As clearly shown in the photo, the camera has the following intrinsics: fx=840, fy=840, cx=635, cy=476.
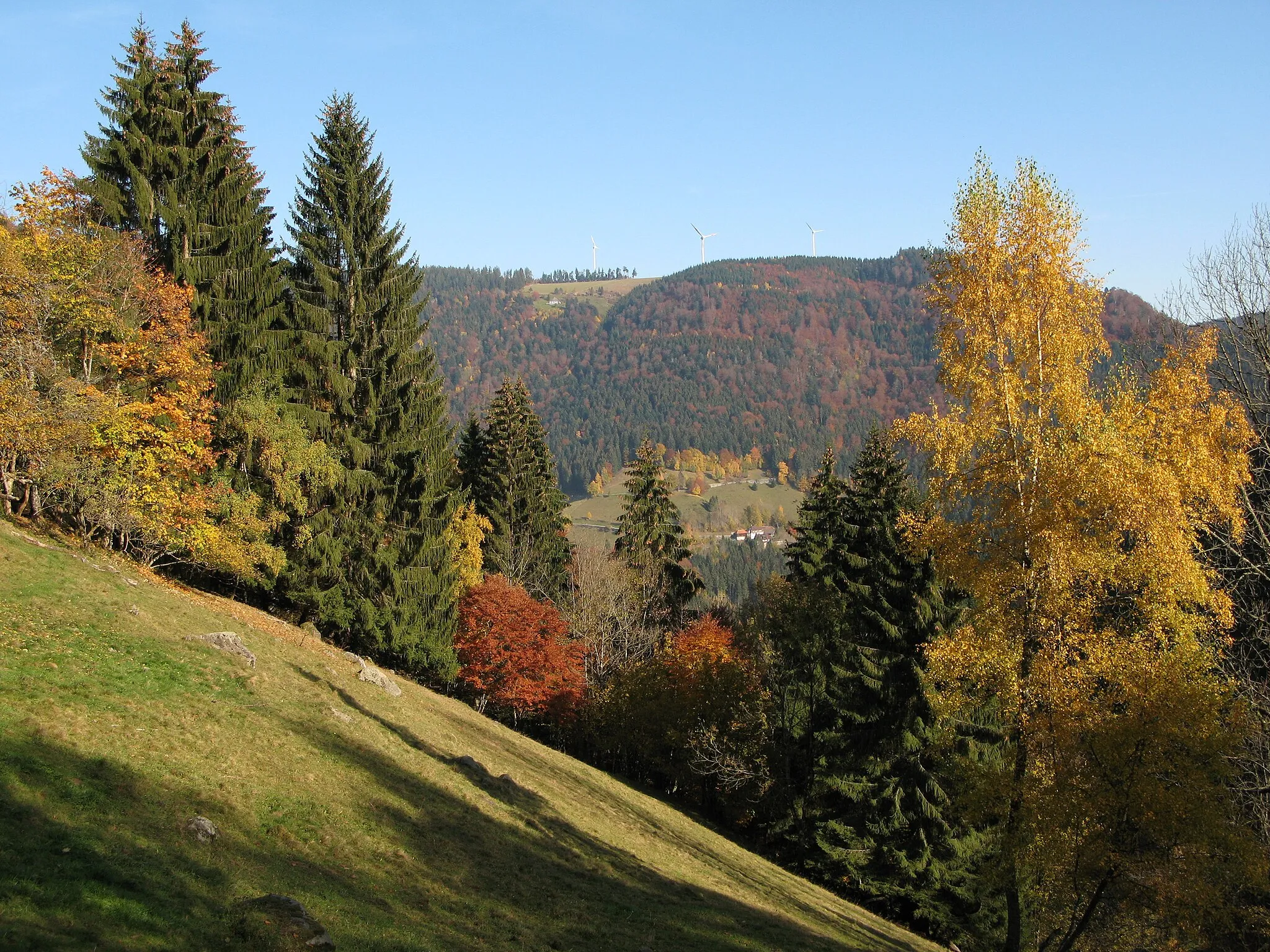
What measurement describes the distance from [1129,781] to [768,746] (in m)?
25.1

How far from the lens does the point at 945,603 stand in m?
29.5

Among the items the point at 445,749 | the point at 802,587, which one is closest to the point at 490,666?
the point at 802,587

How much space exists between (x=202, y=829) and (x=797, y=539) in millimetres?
40460

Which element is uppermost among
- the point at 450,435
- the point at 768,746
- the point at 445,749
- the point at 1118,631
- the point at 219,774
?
the point at 450,435

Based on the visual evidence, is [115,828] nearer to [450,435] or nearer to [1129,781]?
[1129,781]

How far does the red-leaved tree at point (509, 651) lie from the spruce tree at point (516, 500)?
7048 mm

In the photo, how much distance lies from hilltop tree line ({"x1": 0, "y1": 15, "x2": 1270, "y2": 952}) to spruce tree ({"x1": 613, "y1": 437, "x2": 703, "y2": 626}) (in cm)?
23

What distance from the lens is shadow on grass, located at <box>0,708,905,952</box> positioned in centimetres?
922

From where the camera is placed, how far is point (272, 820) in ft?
44.4

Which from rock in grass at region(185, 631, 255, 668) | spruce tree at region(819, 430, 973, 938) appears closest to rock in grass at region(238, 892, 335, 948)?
rock in grass at region(185, 631, 255, 668)

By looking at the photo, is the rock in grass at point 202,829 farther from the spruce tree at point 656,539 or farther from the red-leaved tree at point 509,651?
the spruce tree at point 656,539

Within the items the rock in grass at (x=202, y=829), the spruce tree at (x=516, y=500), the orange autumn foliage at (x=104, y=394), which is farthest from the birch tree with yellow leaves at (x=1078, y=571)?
the spruce tree at (x=516, y=500)

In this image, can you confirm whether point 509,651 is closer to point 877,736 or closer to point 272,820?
point 877,736

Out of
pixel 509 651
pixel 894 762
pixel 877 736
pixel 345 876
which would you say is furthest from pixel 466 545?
pixel 345 876
